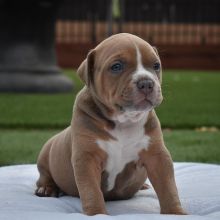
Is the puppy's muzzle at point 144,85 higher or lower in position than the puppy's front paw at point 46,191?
higher

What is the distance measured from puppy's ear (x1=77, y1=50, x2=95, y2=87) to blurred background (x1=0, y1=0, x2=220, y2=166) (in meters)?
0.52

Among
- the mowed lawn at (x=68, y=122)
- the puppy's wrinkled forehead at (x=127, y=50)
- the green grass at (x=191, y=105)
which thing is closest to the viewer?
the puppy's wrinkled forehead at (x=127, y=50)

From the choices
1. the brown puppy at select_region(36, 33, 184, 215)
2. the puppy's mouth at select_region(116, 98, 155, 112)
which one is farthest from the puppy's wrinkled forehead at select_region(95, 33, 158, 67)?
the puppy's mouth at select_region(116, 98, 155, 112)

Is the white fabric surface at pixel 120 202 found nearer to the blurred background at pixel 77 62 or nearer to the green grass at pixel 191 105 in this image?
the blurred background at pixel 77 62

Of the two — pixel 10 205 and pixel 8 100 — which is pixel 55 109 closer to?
pixel 8 100

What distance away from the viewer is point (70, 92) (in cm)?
1027

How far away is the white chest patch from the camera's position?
2771 millimetres

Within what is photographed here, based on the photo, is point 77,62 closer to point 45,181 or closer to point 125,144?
point 45,181

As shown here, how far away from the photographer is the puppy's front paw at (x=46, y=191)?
323 centimetres

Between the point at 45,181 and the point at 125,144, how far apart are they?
70 centimetres

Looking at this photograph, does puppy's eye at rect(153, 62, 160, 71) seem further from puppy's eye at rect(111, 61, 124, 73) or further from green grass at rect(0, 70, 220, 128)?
green grass at rect(0, 70, 220, 128)

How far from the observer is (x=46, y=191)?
3.25 meters

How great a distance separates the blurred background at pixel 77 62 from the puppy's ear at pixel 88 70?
515mm

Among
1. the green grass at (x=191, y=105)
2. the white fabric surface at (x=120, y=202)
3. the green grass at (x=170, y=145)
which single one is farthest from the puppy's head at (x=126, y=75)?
the green grass at (x=170, y=145)
